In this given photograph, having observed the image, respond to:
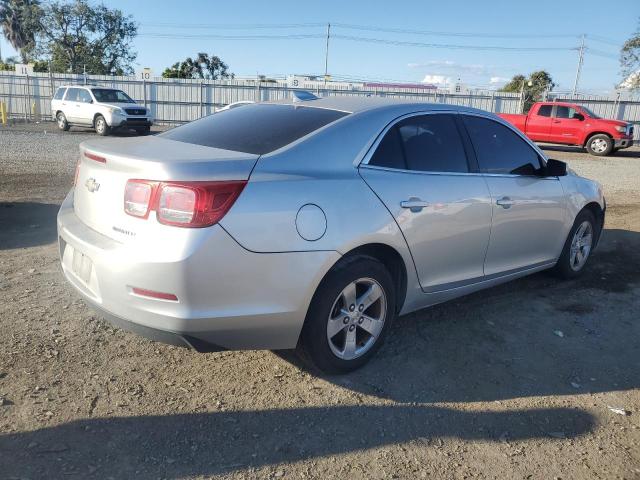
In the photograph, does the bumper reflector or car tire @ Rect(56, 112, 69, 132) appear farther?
car tire @ Rect(56, 112, 69, 132)

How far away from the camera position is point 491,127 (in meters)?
4.45

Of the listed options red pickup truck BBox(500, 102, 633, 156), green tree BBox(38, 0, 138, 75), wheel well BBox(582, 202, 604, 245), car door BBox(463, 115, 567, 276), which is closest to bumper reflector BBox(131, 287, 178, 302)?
car door BBox(463, 115, 567, 276)

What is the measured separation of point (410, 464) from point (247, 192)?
1.55m

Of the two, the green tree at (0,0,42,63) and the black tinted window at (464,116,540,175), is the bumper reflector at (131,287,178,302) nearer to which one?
the black tinted window at (464,116,540,175)

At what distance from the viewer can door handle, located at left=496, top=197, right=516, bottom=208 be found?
4.17 metres

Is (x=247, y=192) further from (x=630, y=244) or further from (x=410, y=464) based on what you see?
(x=630, y=244)

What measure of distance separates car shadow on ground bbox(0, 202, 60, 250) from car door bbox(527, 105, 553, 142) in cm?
1812

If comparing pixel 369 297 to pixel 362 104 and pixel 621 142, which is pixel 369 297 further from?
pixel 621 142

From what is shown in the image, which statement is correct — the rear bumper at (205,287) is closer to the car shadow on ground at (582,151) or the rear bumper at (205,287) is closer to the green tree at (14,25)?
the car shadow on ground at (582,151)

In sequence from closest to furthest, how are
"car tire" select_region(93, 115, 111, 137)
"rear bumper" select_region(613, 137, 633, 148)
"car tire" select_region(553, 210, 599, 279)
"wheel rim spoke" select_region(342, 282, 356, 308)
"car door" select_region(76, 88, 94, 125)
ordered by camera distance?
"wheel rim spoke" select_region(342, 282, 356, 308) → "car tire" select_region(553, 210, 599, 279) → "rear bumper" select_region(613, 137, 633, 148) → "car tire" select_region(93, 115, 111, 137) → "car door" select_region(76, 88, 94, 125)

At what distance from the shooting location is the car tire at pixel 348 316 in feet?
10.3

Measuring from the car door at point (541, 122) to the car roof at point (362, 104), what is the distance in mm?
18311

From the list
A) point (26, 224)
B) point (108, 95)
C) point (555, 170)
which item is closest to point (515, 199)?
point (555, 170)

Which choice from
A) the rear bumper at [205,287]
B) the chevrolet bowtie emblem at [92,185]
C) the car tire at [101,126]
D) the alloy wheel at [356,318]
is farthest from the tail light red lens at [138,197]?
the car tire at [101,126]
